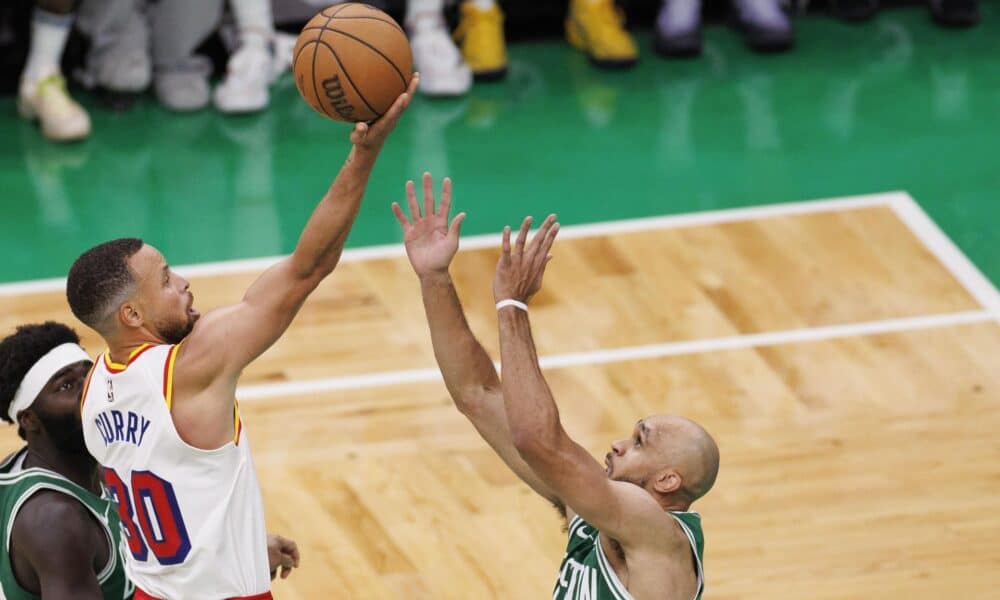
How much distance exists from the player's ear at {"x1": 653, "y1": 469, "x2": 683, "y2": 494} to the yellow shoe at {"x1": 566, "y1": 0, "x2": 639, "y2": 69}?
6059mm

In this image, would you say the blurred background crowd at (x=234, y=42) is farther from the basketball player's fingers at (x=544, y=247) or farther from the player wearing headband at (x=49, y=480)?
the basketball player's fingers at (x=544, y=247)

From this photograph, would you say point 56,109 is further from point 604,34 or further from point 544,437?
point 544,437

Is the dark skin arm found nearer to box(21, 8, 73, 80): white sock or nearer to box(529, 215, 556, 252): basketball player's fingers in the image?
box(529, 215, 556, 252): basketball player's fingers

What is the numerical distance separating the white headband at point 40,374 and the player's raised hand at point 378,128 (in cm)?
99

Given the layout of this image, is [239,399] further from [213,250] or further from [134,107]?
[134,107]

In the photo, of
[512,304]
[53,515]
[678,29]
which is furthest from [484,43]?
[512,304]

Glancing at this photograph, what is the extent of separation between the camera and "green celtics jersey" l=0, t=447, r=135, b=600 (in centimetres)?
417

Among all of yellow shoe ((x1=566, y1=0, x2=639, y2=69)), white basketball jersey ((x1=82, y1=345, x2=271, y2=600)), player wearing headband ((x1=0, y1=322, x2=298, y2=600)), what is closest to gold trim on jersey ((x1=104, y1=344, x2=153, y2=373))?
white basketball jersey ((x1=82, y1=345, x2=271, y2=600))

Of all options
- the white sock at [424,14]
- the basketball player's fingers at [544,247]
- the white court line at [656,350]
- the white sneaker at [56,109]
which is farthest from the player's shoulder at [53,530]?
the white sock at [424,14]

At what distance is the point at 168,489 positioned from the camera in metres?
3.91

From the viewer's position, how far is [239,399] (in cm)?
673

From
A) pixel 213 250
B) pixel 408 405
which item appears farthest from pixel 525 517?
pixel 213 250

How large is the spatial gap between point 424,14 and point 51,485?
582cm

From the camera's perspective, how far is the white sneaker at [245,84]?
9.26 metres
